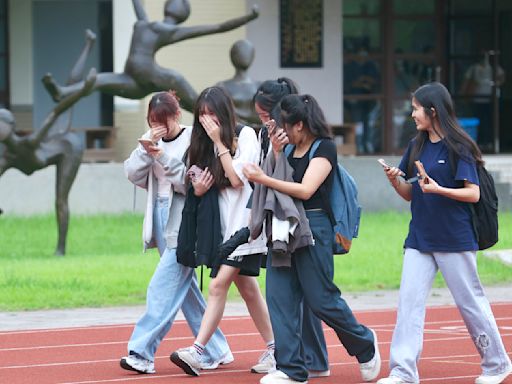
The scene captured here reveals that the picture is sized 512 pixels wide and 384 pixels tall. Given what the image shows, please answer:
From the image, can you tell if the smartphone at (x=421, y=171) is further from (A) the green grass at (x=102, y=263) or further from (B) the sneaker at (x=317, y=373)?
(A) the green grass at (x=102, y=263)

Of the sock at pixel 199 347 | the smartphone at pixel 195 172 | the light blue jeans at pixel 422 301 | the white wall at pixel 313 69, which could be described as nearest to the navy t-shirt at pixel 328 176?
the light blue jeans at pixel 422 301

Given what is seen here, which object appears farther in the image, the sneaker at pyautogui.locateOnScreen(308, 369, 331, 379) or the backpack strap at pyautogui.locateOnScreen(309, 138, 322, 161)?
the sneaker at pyautogui.locateOnScreen(308, 369, 331, 379)

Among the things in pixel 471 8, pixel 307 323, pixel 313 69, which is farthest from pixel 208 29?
pixel 471 8

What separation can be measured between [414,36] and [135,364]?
62.0 ft

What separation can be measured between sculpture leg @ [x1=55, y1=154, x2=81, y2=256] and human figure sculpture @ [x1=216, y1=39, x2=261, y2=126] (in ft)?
10.1

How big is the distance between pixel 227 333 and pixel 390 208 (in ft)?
43.3

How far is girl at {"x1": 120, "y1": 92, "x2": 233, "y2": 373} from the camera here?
9227mm

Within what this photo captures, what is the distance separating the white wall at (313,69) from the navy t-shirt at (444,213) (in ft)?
56.0

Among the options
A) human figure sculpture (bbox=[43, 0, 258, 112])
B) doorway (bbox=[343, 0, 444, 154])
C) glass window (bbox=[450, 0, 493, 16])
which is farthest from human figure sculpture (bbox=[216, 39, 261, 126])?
glass window (bbox=[450, 0, 493, 16])

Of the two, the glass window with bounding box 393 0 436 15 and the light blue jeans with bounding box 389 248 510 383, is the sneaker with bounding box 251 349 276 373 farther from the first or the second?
the glass window with bounding box 393 0 436 15

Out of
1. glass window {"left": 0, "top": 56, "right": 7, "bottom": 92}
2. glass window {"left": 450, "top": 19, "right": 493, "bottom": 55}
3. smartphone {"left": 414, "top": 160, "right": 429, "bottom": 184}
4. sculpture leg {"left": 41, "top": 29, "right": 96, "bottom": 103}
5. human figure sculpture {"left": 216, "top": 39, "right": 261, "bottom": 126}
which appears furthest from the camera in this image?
glass window {"left": 450, "top": 19, "right": 493, "bottom": 55}

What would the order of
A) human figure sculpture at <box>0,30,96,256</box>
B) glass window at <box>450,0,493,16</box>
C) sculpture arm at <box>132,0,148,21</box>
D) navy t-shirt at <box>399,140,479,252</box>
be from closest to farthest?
1. navy t-shirt at <box>399,140,479,252</box>
2. human figure sculpture at <box>0,30,96,256</box>
3. sculpture arm at <box>132,0,148,21</box>
4. glass window at <box>450,0,493,16</box>

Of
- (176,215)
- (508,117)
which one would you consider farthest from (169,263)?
(508,117)

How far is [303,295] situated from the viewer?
8609mm
